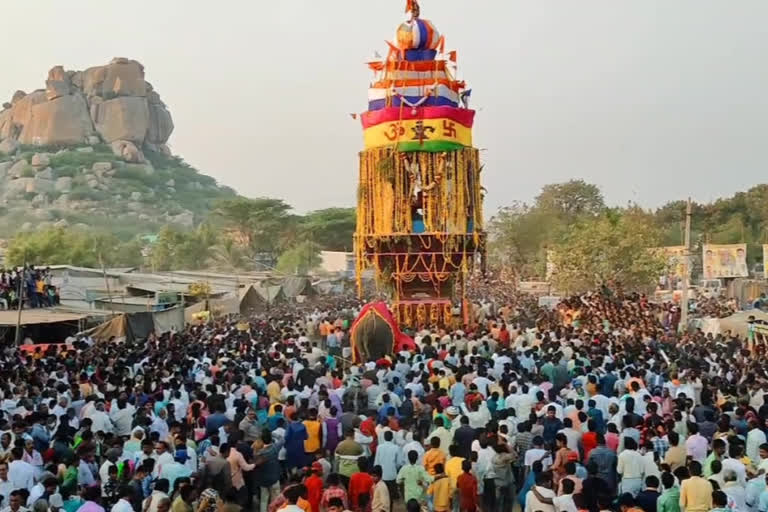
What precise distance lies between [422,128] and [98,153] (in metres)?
95.2

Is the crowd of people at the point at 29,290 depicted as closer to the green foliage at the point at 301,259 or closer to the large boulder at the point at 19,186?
the green foliage at the point at 301,259

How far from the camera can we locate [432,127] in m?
24.6

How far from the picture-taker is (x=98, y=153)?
111 m

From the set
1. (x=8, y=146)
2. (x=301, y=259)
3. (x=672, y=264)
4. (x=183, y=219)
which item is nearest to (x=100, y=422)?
(x=672, y=264)

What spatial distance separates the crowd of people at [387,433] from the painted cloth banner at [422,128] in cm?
1077

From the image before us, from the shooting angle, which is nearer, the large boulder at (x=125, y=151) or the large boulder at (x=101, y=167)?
the large boulder at (x=101, y=167)

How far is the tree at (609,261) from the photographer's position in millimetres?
33656

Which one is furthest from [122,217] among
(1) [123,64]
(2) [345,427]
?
(2) [345,427]

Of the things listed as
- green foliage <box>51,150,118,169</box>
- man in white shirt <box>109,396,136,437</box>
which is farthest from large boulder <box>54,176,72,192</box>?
man in white shirt <box>109,396,136,437</box>

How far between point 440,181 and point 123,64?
100 m

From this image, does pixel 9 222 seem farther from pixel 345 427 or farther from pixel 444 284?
pixel 345 427

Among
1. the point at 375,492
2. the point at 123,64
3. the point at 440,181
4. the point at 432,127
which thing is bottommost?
the point at 375,492

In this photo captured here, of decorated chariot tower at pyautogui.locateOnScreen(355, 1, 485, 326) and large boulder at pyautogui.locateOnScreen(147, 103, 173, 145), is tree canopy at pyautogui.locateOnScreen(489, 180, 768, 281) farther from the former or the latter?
large boulder at pyautogui.locateOnScreen(147, 103, 173, 145)

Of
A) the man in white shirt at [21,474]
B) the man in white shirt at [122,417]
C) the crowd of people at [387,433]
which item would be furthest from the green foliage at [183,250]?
the man in white shirt at [21,474]
